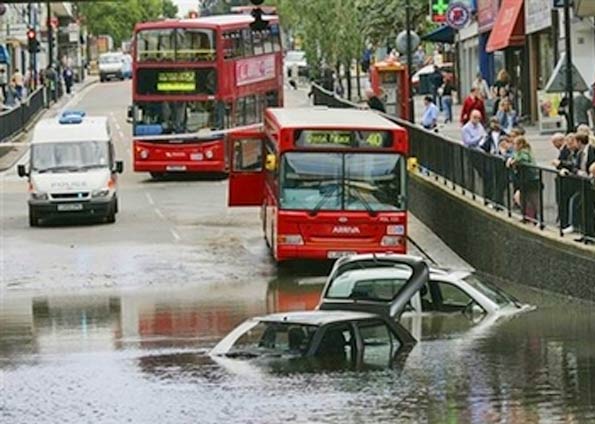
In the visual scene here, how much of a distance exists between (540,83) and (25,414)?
1580 inches

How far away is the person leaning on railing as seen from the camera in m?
27.9

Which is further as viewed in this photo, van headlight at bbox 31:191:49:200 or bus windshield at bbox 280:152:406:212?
van headlight at bbox 31:191:49:200

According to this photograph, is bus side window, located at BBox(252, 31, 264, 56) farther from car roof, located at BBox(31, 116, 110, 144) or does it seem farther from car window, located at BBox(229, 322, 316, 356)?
car window, located at BBox(229, 322, 316, 356)

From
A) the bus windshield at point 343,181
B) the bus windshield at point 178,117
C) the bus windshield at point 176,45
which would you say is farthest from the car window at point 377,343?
the bus windshield at point 176,45

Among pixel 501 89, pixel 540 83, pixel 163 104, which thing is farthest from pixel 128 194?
pixel 540 83

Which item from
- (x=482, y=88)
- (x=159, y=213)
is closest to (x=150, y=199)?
(x=159, y=213)

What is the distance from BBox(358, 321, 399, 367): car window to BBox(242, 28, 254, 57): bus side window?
1314 inches

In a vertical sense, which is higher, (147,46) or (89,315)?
(147,46)

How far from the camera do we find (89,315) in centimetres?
2694

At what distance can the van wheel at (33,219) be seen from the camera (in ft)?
131

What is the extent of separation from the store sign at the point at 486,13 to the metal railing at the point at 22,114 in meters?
17.4

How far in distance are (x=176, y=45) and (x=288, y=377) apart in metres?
33.1

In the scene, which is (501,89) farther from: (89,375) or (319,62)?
(319,62)

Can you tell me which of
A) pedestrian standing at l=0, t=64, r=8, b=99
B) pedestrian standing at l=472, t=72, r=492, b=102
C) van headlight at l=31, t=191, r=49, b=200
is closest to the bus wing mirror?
van headlight at l=31, t=191, r=49, b=200
